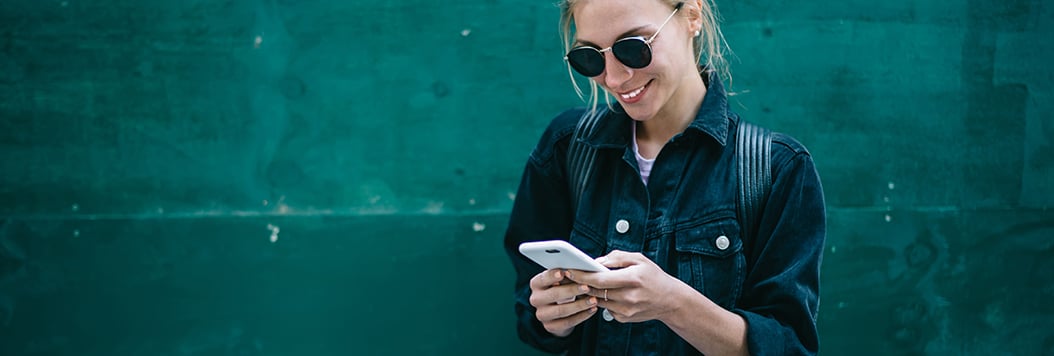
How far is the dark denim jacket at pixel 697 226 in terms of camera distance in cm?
196

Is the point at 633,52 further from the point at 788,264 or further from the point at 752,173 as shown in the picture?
the point at 788,264

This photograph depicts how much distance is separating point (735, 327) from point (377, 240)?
48.5 inches

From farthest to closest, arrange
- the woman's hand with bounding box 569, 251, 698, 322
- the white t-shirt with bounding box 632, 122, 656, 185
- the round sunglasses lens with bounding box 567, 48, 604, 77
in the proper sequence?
the white t-shirt with bounding box 632, 122, 656, 185 < the round sunglasses lens with bounding box 567, 48, 604, 77 < the woman's hand with bounding box 569, 251, 698, 322

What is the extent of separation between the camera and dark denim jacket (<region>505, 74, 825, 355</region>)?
1962mm

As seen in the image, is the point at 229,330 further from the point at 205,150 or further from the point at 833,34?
the point at 833,34

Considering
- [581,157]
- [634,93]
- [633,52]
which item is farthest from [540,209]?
[633,52]

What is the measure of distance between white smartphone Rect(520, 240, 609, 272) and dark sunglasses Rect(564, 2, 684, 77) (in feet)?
1.50

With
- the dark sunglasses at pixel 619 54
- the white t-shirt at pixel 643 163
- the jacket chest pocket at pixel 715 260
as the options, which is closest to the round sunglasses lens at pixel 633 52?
the dark sunglasses at pixel 619 54

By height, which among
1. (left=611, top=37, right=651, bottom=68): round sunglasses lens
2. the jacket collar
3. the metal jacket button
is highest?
(left=611, top=37, right=651, bottom=68): round sunglasses lens

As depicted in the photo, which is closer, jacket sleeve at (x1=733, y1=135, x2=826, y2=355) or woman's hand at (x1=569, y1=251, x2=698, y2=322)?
woman's hand at (x1=569, y1=251, x2=698, y2=322)

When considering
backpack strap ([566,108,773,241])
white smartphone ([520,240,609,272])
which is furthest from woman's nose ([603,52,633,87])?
white smartphone ([520,240,609,272])

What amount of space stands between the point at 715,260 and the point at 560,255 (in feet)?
1.59

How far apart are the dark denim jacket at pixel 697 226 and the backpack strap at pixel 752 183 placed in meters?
0.02

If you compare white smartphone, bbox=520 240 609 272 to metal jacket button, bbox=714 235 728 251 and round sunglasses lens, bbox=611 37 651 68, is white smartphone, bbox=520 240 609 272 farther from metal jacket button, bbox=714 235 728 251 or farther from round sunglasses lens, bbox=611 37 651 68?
round sunglasses lens, bbox=611 37 651 68
